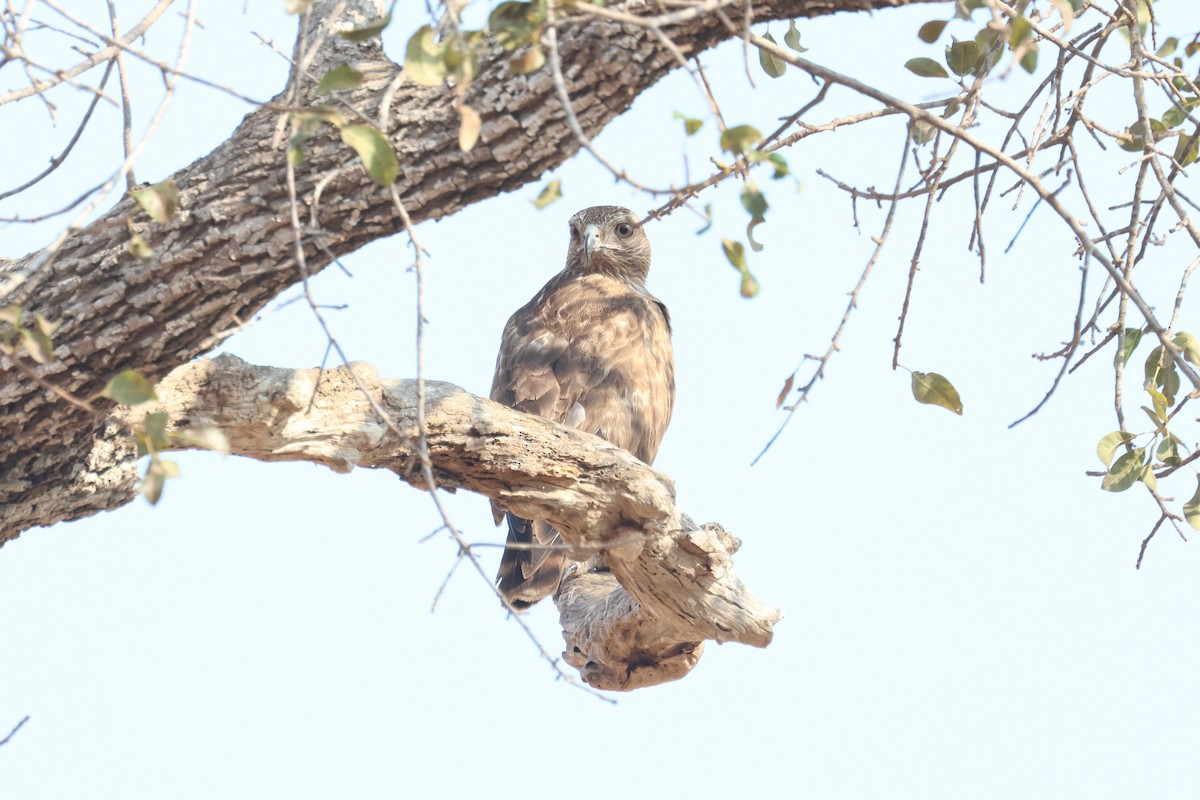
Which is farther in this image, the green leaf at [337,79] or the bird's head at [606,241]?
the bird's head at [606,241]

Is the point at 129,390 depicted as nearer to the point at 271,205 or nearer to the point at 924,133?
the point at 271,205

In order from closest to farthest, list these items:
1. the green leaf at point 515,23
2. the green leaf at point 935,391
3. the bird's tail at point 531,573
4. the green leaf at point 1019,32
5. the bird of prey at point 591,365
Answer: the green leaf at point 515,23, the green leaf at point 1019,32, the green leaf at point 935,391, the bird's tail at point 531,573, the bird of prey at point 591,365

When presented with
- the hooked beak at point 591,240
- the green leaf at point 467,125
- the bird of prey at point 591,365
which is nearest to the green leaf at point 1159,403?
the green leaf at point 467,125

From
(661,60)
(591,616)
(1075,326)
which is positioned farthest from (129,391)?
(591,616)

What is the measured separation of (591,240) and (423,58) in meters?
4.54

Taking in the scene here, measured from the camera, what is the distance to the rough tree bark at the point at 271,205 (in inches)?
93.2

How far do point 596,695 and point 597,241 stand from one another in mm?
4383

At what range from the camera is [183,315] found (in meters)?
2.50

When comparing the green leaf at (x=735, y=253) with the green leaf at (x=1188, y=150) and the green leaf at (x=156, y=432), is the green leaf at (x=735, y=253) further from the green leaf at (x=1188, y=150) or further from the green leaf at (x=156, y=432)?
the green leaf at (x=1188, y=150)

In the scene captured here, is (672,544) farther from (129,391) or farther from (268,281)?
(129,391)

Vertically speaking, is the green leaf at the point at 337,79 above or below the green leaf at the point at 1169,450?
below

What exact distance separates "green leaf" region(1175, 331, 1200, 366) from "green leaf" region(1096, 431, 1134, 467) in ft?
0.74

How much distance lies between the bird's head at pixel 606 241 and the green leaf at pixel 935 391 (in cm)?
382

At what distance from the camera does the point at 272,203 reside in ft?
8.02
